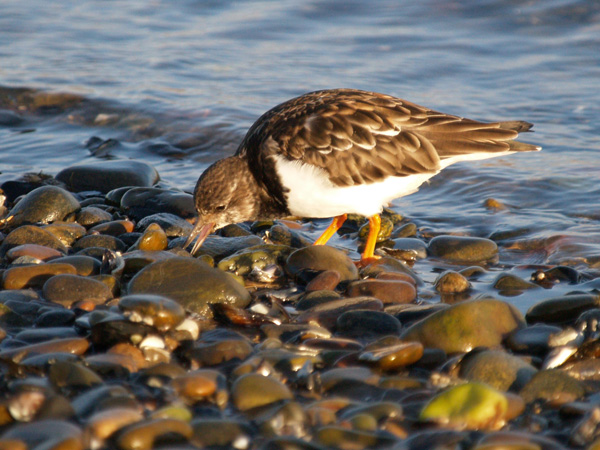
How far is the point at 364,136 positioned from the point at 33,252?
2051 mm

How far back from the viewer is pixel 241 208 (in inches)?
183

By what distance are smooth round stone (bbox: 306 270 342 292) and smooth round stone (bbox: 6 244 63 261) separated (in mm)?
1451

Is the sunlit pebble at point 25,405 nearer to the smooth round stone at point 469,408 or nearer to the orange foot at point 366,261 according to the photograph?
the smooth round stone at point 469,408

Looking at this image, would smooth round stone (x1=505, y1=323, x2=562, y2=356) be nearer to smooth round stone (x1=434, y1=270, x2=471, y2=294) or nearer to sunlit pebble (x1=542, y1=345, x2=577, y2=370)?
sunlit pebble (x1=542, y1=345, x2=577, y2=370)

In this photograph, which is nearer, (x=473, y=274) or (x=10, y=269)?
(x=10, y=269)

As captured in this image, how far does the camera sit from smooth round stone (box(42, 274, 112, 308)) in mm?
3576

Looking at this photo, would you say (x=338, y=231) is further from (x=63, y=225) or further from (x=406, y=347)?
(x=406, y=347)

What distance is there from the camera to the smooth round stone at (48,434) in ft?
7.52

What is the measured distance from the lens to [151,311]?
10.2 ft

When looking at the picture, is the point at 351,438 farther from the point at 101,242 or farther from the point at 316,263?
the point at 101,242

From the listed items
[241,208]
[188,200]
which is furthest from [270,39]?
[241,208]

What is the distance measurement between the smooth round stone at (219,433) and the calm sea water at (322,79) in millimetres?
2850

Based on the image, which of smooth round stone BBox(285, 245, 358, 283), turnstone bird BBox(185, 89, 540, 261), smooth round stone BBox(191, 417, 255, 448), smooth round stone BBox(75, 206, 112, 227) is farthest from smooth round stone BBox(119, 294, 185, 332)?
smooth round stone BBox(75, 206, 112, 227)

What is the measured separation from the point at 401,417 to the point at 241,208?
227 cm
